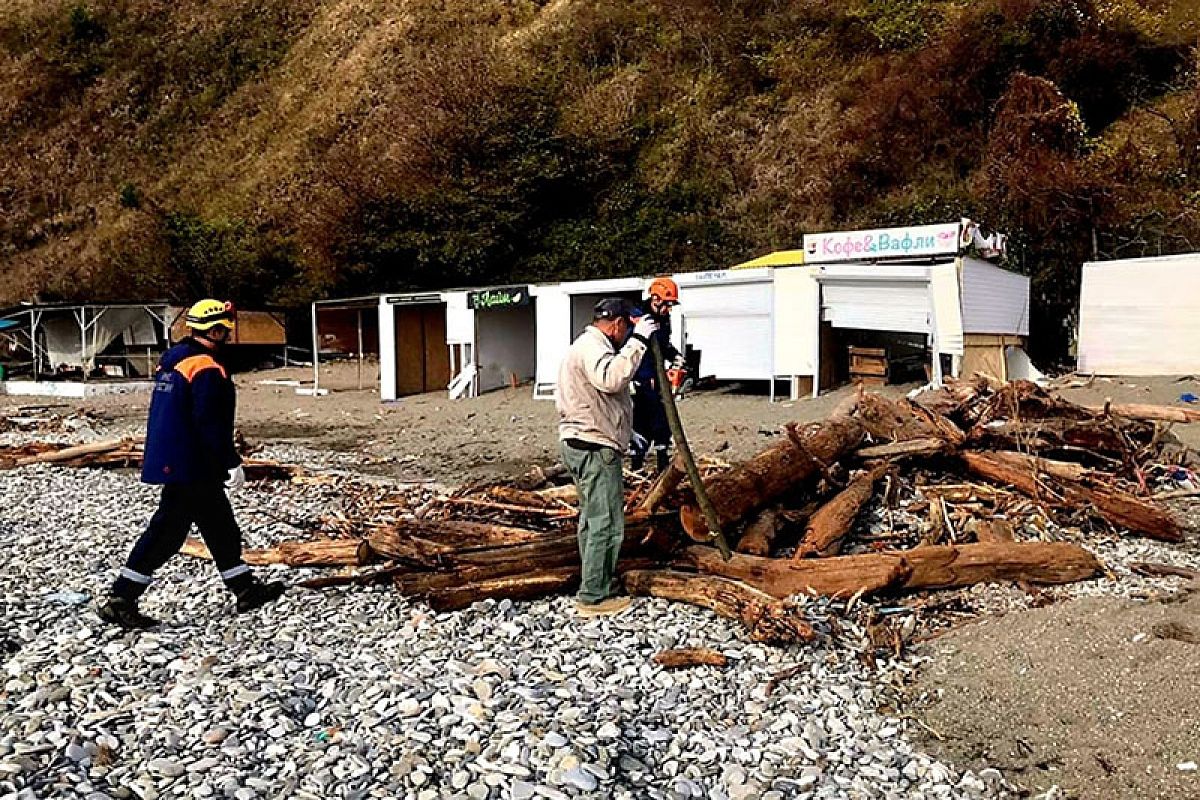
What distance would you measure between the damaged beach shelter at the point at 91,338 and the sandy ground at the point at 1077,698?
30.7 m

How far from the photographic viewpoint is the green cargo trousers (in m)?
5.76

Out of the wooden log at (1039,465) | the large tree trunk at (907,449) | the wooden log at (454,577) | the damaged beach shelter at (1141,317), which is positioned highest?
the damaged beach shelter at (1141,317)

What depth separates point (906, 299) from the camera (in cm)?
1611

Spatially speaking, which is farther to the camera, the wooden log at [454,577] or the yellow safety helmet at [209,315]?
the wooden log at [454,577]

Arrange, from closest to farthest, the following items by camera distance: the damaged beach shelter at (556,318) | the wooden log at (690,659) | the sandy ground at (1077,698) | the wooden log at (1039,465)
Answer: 1. the sandy ground at (1077,698)
2. the wooden log at (690,659)
3. the wooden log at (1039,465)
4. the damaged beach shelter at (556,318)

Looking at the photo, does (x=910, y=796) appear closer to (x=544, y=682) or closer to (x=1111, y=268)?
(x=544, y=682)

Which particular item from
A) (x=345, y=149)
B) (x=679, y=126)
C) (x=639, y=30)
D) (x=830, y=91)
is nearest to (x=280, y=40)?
(x=345, y=149)

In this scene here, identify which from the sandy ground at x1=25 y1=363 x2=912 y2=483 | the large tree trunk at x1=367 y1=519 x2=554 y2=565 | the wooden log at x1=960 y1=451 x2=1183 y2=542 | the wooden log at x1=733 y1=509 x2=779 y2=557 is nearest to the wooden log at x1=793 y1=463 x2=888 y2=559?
the wooden log at x1=733 y1=509 x2=779 y2=557

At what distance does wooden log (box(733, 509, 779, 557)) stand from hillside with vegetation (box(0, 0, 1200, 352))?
14987mm

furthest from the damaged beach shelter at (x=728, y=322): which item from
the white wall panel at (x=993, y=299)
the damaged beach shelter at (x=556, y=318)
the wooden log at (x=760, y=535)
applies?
the wooden log at (x=760, y=535)

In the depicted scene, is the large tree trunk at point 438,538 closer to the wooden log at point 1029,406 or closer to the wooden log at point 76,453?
the wooden log at point 1029,406

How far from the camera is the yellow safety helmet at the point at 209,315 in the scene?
5695 mm

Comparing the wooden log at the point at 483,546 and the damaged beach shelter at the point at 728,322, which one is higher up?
the damaged beach shelter at the point at 728,322

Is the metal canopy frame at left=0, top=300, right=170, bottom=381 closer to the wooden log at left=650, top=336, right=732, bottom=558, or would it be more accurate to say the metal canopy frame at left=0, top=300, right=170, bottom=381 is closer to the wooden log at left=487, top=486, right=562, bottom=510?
the wooden log at left=487, top=486, right=562, bottom=510
